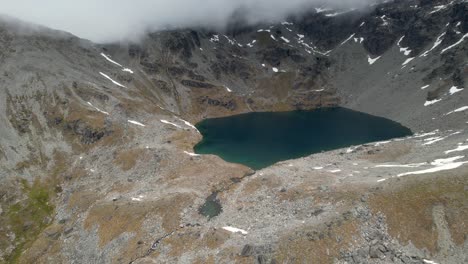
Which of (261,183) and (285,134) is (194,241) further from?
(285,134)

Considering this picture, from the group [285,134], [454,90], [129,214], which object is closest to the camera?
[129,214]

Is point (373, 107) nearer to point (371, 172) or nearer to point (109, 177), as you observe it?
point (371, 172)

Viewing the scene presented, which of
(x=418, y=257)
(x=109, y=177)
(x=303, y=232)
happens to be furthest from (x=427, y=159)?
(x=109, y=177)

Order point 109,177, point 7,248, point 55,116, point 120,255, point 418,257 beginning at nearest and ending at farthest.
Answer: point 418,257
point 120,255
point 7,248
point 109,177
point 55,116

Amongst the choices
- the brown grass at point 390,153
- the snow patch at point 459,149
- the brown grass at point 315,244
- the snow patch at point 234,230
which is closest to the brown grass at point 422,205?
the brown grass at point 315,244

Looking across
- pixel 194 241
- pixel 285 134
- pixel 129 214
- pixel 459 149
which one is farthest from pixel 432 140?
pixel 129 214

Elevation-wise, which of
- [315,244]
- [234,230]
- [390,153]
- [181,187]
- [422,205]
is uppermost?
[390,153]

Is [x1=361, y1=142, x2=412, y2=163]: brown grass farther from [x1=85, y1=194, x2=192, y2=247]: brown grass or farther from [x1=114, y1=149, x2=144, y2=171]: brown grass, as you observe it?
[x1=114, y1=149, x2=144, y2=171]: brown grass

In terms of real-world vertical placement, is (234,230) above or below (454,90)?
below

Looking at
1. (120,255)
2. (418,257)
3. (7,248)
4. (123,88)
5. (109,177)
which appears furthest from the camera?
(123,88)
